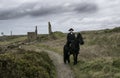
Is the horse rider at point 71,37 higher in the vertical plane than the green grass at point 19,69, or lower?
higher

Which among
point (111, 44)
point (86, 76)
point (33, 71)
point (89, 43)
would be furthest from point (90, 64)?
point (89, 43)

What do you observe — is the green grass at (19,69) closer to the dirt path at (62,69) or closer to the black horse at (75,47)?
the dirt path at (62,69)

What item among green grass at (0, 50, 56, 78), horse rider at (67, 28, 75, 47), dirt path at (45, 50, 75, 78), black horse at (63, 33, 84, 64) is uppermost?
horse rider at (67, 28, 75, 47)

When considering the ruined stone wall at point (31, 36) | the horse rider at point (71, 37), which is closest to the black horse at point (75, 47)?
the horse rider at point (71, 37)

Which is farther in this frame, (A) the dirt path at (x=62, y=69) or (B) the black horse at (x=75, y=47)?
(B) the black horse at (x=75, y=47)

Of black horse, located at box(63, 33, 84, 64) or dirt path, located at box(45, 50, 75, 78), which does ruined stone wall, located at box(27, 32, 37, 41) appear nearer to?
dirt path, located at box(45, 50, 75, 78)

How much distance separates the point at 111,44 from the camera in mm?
43156

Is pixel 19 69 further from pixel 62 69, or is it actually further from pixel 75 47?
pixel 75 47

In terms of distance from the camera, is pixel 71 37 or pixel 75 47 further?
pixel 71 37

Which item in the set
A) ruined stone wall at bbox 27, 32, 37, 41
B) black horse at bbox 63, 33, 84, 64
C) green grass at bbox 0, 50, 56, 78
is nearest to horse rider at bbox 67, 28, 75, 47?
black horse at bbox 63, 33, 84, 64

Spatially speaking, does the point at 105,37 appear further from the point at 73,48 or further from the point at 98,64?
the point at 98,64

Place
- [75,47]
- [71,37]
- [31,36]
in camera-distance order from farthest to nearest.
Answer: [31,36] → [71,37] → [75,47]

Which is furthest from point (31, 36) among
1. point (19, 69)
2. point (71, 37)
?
point (19, 69)

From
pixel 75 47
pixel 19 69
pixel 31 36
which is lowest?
pixel 19 69
